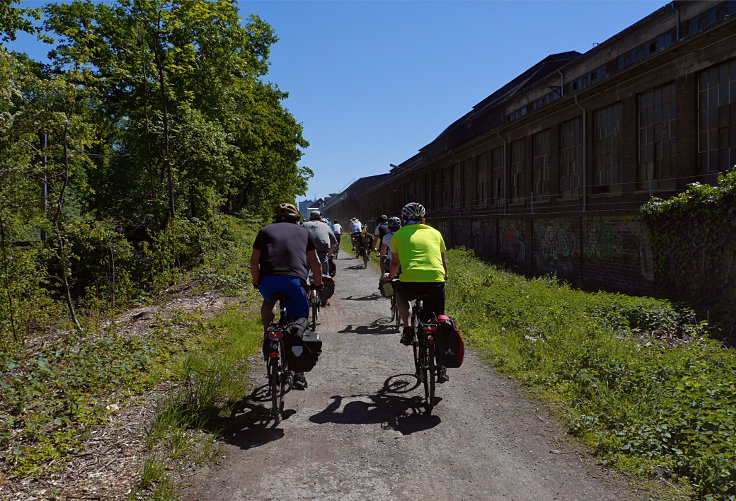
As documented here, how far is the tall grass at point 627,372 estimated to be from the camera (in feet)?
12.8

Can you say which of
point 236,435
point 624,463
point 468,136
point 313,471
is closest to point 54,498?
point 236,435

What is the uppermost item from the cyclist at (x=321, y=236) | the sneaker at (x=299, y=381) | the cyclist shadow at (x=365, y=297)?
the cyclist at (x=321, y=236)

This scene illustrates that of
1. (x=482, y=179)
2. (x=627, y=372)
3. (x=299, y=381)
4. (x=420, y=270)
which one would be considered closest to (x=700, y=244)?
(x=627, y=372)

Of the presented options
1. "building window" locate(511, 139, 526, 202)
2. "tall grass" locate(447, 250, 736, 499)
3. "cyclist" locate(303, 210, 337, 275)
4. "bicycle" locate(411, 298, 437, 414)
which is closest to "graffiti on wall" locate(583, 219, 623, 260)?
"tall grass" locate(447, 250, 736, 499)

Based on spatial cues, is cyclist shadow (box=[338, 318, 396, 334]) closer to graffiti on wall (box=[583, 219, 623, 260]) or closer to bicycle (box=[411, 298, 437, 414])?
bicycle (box=[411, 298, 437, 414])

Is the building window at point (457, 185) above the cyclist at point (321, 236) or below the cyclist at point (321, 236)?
above

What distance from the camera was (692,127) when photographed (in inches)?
562

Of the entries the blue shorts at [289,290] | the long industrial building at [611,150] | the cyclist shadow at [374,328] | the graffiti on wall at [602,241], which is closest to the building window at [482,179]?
the long industrial building at [611,150]

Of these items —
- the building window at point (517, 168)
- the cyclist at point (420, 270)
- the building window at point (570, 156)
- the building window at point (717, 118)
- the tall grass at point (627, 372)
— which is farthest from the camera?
the building window at point (517, 168)

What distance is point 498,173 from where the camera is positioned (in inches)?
1091

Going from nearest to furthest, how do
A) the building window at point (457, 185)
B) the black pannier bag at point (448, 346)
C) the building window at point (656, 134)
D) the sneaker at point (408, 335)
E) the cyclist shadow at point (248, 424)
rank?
1. the cyclist shadow at point (248, 424)
2. the black pannier bag at point (448, 346)
3. the sneaker at point (408, 335)
4. the building window at point (656, 134)
5. the building window at point (457, 185)

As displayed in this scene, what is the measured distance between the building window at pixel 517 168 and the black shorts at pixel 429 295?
21010mm

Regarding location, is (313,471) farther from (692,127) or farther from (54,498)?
(692,127)

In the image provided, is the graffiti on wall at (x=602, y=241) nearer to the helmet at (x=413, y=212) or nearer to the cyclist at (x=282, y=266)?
the helmet at (x=413, y=212)
